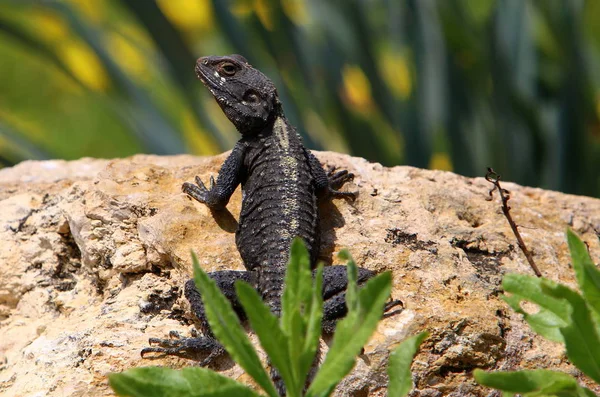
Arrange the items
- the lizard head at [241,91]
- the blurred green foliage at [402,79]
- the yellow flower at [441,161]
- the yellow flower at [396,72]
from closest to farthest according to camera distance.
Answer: the lizard head at [241,91] < the blurred green foliage at [402,79] < the yellow flower at [441,161] < the yellow flower at [396,72]

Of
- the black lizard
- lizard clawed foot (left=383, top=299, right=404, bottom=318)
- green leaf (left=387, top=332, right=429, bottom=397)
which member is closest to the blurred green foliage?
the black lizard

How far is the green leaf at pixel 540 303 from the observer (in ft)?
7.28

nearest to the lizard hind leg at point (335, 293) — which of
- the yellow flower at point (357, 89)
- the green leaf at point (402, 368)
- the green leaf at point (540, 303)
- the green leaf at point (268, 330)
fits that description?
the green leaf at point (540, 303)

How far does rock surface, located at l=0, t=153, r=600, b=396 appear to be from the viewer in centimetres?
311

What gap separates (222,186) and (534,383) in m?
2.25

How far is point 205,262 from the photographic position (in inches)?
141

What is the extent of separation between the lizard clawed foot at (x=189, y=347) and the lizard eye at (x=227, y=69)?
1876 millimetres

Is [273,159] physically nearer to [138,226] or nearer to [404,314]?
[138,226]

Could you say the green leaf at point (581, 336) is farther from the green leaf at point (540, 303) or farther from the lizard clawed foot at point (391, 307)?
the lizard clawed foot at point (391, 307)

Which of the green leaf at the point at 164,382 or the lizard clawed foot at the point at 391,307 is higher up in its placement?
the lizard clawed foot at the point at 391,307

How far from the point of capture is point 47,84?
15.5 m

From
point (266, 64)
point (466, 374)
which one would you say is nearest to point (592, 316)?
point (466, 374)

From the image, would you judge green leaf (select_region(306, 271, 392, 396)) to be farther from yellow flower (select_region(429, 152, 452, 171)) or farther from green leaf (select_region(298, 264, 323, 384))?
yellow flower (select_region(429, 152, 452, 171))

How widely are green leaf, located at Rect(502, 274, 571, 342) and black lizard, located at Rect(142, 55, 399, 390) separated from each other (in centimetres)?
102
